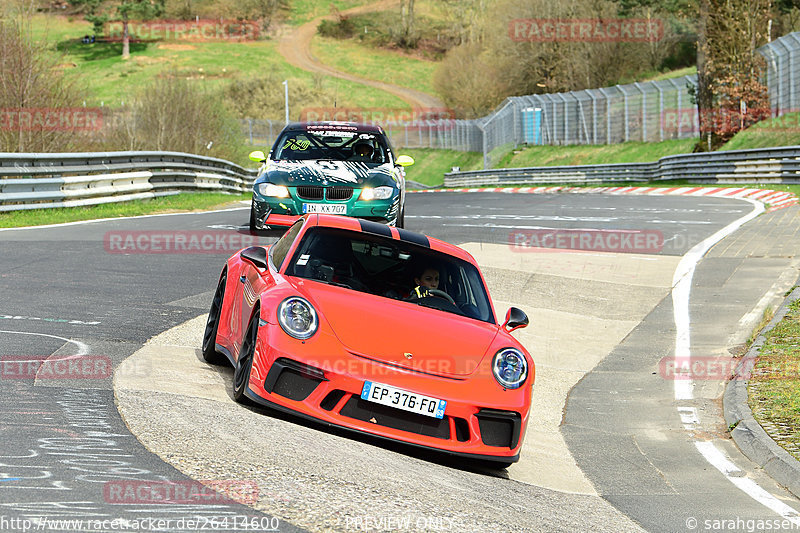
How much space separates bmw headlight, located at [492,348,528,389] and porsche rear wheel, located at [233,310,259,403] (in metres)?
1.57

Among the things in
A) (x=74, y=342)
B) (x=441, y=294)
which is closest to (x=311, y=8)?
(x=74, y=342)

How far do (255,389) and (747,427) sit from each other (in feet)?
13.4

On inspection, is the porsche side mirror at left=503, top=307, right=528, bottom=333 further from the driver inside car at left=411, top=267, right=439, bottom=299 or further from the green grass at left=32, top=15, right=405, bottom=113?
the green grass at left=32, top=15, right=405, bottom=113

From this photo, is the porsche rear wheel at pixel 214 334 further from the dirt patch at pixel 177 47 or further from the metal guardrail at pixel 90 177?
the dirt patch at pixel 177 47

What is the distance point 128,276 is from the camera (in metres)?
12.6

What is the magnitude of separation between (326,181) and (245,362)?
826 centimetres

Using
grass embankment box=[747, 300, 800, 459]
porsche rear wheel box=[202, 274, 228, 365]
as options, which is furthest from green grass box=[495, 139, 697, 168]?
porsche rear wheel box=[202, 274, 228, 365]

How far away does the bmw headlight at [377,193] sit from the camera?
14.8 metres

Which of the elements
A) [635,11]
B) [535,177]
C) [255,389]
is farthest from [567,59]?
[255,389]

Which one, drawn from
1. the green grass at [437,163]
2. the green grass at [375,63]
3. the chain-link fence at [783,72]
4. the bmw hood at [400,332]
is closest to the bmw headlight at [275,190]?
the bmw hood at [400,332]

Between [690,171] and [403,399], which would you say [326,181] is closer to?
[403,399]

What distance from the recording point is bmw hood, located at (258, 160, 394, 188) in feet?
48.8

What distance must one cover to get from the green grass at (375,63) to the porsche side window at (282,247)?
112706 mm

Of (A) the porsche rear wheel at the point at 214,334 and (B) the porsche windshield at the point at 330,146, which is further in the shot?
(B) the porsche windshield at the point at 330,146
